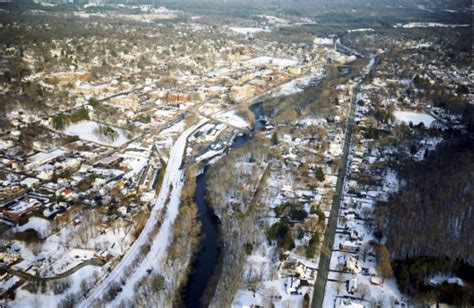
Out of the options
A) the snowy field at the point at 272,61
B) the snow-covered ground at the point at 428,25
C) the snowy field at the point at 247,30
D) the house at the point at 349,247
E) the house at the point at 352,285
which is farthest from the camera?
the snow-covered ground at the point at 428,25

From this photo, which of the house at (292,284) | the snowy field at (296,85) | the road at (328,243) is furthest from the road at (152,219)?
the snowy field at (296,85)

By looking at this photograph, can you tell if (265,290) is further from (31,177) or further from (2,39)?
(2,39)

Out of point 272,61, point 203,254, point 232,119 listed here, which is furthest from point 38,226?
point 272,61

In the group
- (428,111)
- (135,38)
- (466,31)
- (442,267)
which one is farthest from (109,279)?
(466,31)

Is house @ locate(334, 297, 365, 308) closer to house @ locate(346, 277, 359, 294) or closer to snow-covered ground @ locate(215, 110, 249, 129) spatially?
house @ locate(346, 277, 359, 294)

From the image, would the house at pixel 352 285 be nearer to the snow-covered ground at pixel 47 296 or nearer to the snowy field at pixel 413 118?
the snow-covered ground at pixel 47 296

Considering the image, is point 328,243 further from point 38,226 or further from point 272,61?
point 272,61
